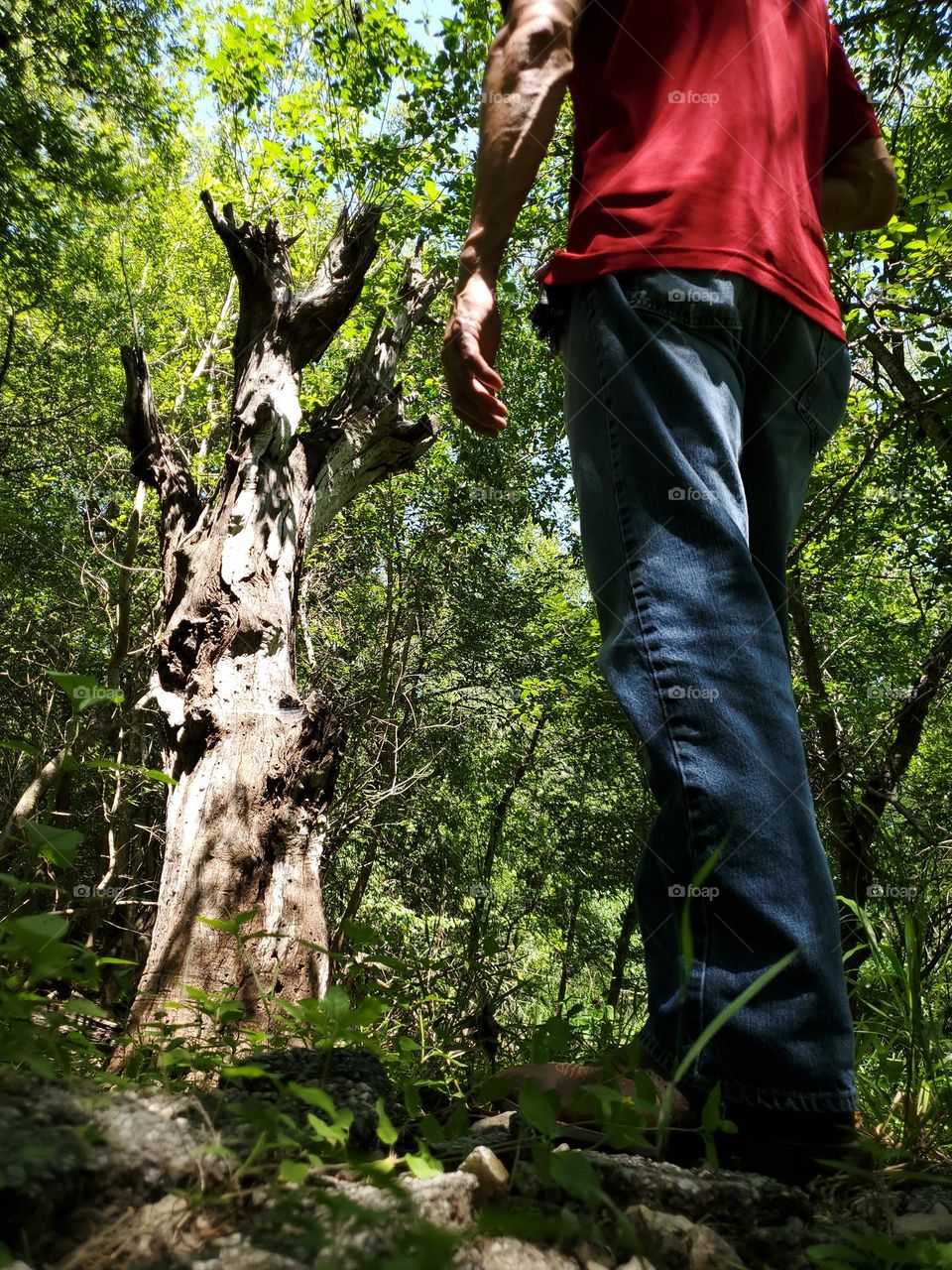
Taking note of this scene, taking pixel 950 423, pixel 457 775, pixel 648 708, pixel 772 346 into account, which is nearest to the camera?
pixel 648 708

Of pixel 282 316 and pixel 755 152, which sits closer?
pixel 755 152

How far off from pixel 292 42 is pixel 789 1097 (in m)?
12.7

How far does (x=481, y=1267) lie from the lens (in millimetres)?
664

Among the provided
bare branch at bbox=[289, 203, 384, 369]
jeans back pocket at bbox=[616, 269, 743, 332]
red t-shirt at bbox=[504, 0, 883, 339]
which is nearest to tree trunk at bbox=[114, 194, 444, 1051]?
bare branch at bbox=[289, 203, 384, 369]

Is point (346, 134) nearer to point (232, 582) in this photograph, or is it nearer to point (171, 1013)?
point (232, 582)

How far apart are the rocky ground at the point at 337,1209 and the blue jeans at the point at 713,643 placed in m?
0.18

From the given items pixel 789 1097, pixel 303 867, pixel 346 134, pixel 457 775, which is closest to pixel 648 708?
pixel 789 1097

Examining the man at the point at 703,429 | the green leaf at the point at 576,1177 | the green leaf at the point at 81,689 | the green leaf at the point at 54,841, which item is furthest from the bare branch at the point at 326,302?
the green leaf at the point at 576,1177

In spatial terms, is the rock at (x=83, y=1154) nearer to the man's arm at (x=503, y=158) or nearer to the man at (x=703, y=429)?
the man at (x=703, y=429)

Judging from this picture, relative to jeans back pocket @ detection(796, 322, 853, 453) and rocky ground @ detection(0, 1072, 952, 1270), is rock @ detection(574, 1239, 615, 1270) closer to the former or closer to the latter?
rocky ground @ detection(0, 1072, 952, 1270)

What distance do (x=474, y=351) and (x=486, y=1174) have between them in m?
1.24

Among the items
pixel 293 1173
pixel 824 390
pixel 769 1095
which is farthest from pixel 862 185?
pixel 293 1173

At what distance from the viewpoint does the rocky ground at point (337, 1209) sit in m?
0.62

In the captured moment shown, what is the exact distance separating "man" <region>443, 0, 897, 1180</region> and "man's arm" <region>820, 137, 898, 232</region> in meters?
A: 0.15
